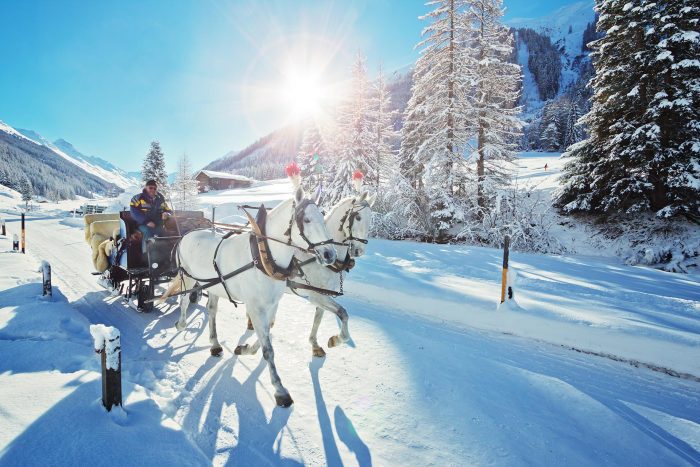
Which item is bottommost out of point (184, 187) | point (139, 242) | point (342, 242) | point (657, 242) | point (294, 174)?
point (139, 242)

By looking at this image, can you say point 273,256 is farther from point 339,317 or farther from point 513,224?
point 513,224

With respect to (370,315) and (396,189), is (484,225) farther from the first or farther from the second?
(370,315)

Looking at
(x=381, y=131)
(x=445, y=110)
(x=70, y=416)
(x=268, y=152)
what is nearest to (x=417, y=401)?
(x=70, y=416)

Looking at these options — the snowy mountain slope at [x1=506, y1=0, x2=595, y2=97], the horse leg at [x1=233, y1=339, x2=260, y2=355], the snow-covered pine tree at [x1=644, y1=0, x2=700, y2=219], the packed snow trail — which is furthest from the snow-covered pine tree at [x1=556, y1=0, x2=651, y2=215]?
the snowy mountain slope at [x1=506, y1=0, x2=595, y2=97]

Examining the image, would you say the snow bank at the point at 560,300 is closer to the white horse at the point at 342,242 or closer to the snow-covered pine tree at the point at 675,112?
the white horse at the point at 342,242

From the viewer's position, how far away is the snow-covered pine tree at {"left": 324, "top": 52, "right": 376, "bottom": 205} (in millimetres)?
20141

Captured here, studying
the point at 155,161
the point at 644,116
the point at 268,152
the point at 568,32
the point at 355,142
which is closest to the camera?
the point at 644,116

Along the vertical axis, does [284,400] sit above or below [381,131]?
below

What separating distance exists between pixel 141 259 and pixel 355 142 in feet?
53.0

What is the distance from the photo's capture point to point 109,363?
2.63 m

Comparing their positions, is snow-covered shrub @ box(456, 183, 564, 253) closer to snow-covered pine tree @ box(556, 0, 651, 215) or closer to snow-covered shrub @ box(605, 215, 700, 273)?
snow-covered pine tree @ box(556, 0, 651, 215)

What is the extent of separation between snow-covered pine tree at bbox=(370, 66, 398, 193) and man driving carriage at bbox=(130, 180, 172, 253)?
48.4ft

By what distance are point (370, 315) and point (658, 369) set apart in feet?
13.0

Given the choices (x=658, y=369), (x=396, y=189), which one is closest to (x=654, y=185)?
(x=396, y=189)
